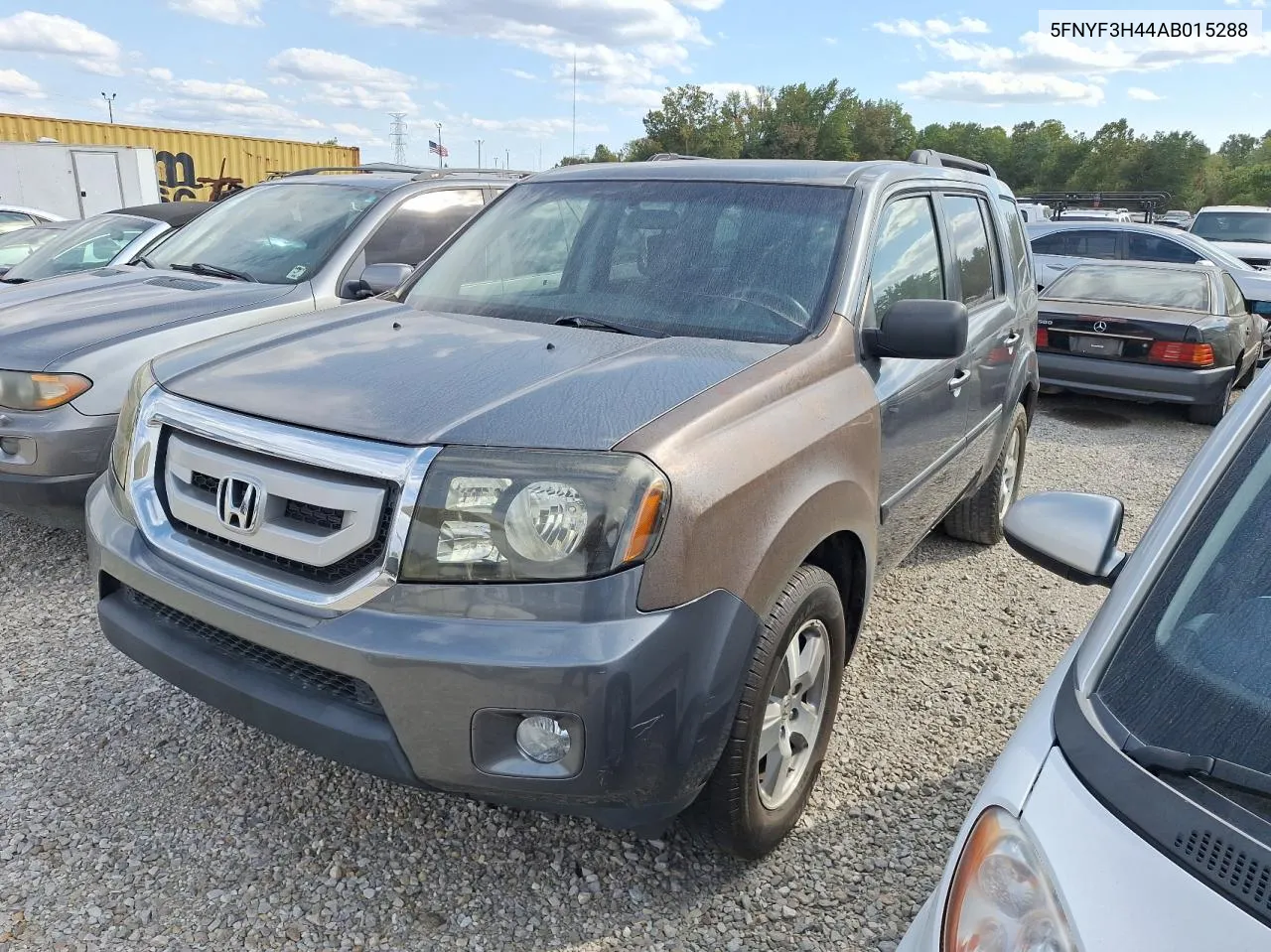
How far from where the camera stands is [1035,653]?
377cm

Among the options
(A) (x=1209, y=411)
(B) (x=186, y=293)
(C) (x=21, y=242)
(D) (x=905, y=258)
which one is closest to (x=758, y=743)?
(D) (x=905, y=258)

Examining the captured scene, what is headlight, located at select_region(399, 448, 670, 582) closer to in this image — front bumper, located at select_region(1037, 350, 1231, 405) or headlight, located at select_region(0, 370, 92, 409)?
headlight, located at select_region(0, 370, 92, 409)

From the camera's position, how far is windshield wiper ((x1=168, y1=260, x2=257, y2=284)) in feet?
16.4

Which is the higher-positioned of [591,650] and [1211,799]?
[1211,799]

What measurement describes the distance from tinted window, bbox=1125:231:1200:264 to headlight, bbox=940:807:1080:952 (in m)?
12.5

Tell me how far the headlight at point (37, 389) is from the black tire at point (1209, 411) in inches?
322

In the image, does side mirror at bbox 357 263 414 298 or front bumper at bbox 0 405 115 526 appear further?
side mirror at bbox 357 263 414 298

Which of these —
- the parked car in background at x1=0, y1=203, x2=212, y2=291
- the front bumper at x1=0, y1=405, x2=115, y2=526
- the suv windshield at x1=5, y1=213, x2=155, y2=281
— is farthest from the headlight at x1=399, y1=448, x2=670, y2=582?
the suv windshield at x1=5, y1=213, x2=155, y2=281

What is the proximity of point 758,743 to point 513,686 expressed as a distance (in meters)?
0.67

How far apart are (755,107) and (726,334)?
88675 millimetres

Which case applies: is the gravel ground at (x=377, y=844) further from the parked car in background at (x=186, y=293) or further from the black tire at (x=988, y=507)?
the black tire at (x=988, y=507)

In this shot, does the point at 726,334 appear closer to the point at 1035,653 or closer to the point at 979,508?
the point at 1035,653

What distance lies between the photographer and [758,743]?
7.20ft

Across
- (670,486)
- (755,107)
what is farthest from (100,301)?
(755,107)
